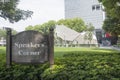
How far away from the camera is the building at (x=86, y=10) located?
124 metres

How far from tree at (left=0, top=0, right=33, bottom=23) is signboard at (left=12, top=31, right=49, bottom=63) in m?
18.9

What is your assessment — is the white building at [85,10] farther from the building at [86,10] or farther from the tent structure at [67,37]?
the tent structure at [67,37]

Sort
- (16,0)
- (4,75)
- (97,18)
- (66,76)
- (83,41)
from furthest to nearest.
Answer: (97,18) → (83,41) → (16,0) → (4,75) → (66,76)

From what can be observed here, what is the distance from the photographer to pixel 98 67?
778 centimetres

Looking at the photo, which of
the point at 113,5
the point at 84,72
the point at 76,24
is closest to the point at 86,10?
the point at 76,24

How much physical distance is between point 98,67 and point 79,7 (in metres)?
124

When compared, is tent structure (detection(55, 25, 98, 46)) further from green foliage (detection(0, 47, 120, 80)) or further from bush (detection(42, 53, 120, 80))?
bush (detection(42, 53, 120, 80))

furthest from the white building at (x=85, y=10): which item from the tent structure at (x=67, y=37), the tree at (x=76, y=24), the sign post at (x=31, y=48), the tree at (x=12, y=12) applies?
the sign post at (x=31, y=48)

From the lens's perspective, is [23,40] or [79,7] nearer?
[23,40]

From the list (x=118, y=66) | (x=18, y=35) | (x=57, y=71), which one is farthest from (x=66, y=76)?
(x=18, y=35)

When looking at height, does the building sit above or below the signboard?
above

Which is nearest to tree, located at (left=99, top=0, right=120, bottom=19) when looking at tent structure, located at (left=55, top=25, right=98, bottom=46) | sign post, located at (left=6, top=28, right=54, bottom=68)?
sign post, located at (left=6, top=28, right=54, bottom=68)

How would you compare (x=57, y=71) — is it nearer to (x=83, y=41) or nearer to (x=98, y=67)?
(x=98, y=67)

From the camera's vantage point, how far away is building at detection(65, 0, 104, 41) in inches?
4867
